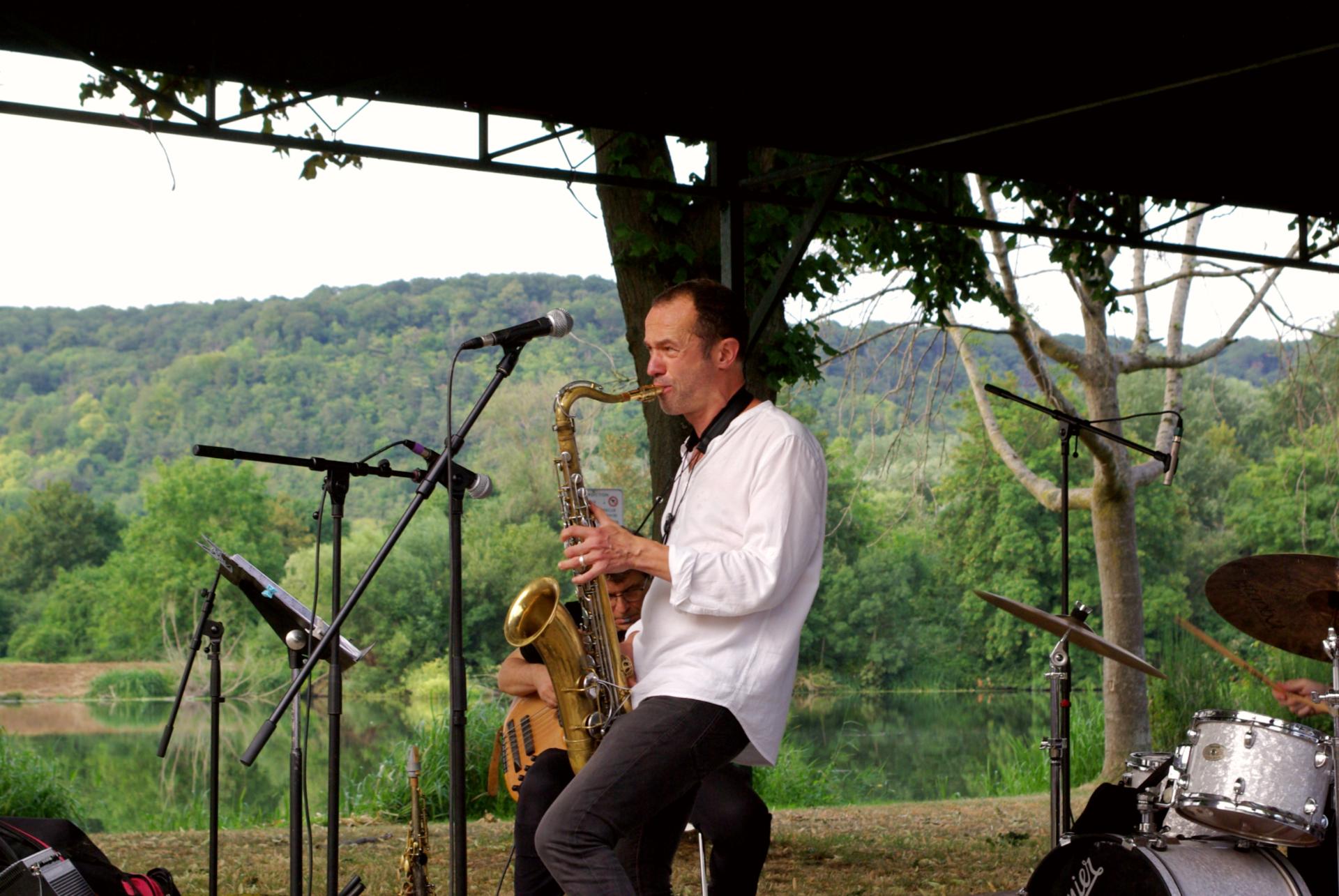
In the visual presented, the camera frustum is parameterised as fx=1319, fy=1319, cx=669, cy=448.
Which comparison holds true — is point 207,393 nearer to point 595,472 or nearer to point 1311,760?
point 595,472

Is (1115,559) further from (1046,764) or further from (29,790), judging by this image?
(29,790)

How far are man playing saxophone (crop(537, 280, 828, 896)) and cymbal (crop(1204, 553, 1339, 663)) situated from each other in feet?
5.24

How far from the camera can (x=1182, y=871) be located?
353cm

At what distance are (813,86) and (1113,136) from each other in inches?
63.7

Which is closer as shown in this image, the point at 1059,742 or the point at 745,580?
the point at 745,580

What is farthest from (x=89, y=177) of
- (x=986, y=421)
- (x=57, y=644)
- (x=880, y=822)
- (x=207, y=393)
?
(x=880, y=822)

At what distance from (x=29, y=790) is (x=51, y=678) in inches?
975

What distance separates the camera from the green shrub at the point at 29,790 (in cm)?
841

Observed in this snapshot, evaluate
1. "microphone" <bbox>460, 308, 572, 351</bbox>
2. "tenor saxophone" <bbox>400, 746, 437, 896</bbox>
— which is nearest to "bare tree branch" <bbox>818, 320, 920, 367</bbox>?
"tenor saxophone" <bbox>400, 746, 437, 896</bbox>

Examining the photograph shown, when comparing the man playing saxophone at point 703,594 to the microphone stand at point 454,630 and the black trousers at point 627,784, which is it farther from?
the microphone stand at point 454,630

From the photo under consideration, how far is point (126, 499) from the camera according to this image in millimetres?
36000

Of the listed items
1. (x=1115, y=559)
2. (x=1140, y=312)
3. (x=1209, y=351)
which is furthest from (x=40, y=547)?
(x=1209, y=351)

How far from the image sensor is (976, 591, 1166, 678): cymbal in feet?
13.0

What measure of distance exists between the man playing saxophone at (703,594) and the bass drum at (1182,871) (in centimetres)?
146
